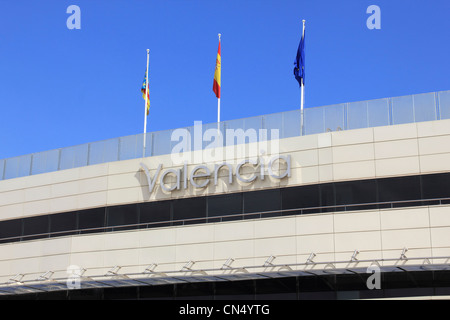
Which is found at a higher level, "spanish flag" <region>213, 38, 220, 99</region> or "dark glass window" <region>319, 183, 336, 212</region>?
"spanish flag" <region>213, 38, 220, 99</region>

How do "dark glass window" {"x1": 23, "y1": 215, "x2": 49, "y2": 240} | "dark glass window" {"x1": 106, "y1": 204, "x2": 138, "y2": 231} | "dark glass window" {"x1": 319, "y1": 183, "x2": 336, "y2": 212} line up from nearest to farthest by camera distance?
"dark glass window" {"x1": 319, "y1": 183, "x2": 336, "y2": 212}
"dark glass window" {"x1": 106, "y1": 204, "x2": 138, "y2": 231}
"dark glass window" {"x1": 23, "y1": 215, "x2": 49, "y2": 240}

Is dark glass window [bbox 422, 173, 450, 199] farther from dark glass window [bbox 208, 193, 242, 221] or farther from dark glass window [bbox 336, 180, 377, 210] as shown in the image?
dark glass window [bbox 208, 193, 242, 221]

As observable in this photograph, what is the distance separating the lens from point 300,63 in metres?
41.8

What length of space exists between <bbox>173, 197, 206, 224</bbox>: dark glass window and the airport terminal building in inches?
2.3

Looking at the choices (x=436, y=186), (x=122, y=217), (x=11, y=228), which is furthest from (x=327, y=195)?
(x=11, y=228)

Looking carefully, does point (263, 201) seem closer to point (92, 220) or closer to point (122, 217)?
point (122, 217)

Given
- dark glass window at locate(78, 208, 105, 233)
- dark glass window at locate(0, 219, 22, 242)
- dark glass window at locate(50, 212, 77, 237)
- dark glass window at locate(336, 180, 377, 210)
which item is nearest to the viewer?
dark glass window at locate(336, 180, 377, 210)

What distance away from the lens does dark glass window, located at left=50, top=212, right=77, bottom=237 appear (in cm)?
4097

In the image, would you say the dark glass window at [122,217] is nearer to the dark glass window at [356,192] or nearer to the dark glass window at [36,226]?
the dark glass window at [36,226]

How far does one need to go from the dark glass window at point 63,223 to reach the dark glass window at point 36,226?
446 mm

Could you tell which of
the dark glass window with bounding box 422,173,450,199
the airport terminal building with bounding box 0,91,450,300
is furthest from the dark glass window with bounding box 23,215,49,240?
the dark glass window with bounding box 422,173,450,199

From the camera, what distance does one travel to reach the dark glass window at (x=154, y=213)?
127 ft

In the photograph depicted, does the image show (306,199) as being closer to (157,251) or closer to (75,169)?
(157,251)

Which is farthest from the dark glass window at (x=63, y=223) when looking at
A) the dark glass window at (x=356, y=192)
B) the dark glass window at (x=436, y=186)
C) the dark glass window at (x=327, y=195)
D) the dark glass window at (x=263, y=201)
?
the dark glass window at (x=436, y=186)
